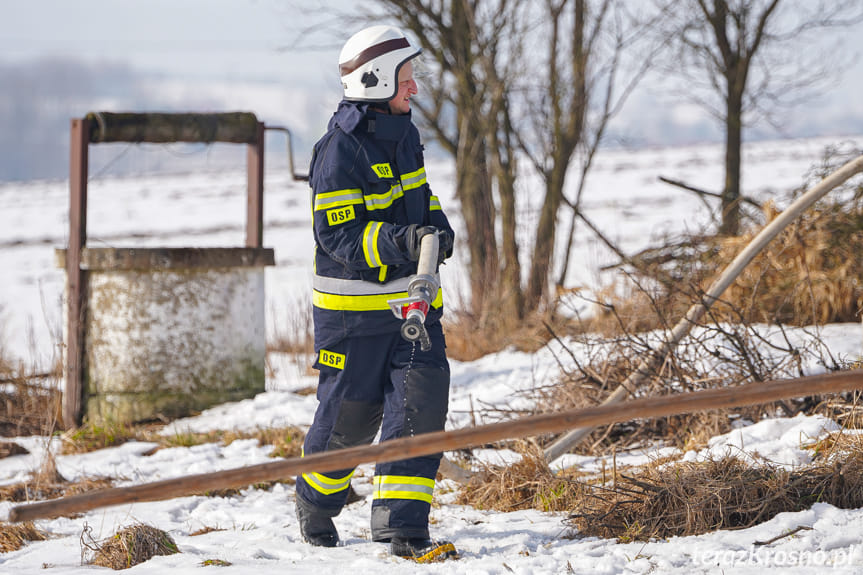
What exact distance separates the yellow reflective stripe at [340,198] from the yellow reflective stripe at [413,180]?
0.17 meters

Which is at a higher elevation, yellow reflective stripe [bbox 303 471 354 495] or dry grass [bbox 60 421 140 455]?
yellow reflective stripe [bbox 303 471 354 495]

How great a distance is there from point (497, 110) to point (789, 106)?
3.46 m

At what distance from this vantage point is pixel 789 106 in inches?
369

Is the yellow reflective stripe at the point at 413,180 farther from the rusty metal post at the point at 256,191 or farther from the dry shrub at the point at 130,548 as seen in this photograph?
the rusty metal post at the point at 256,191

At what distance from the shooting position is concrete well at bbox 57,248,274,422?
5.48 m

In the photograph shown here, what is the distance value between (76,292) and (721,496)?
4.17m

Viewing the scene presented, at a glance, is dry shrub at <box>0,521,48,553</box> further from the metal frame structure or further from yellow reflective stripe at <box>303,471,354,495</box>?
the metal frame structure

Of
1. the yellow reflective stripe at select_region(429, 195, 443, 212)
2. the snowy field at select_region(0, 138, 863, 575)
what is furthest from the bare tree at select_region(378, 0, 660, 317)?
the yellow reflective stripe at select_region(429, 195, 443, 212)

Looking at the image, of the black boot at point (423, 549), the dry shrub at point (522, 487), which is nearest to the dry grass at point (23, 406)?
the dry shrub at point (522, 487)

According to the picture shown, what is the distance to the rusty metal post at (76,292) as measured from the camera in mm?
5492

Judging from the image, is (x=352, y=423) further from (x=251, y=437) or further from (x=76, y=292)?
(x=76, y=292)

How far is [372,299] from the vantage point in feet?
9.76

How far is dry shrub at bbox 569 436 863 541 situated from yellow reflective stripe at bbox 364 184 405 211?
1193 mm

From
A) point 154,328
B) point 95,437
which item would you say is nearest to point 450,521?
point 95,437
